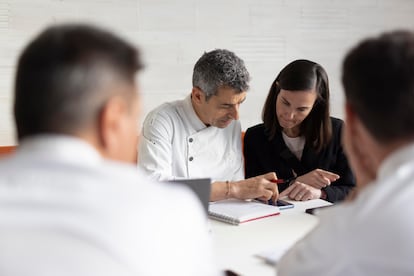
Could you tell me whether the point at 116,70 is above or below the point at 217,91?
above

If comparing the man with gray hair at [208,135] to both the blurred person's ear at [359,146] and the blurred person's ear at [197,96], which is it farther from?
the blurred person's ear at [359,146]

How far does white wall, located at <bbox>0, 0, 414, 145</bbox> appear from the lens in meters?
3.00

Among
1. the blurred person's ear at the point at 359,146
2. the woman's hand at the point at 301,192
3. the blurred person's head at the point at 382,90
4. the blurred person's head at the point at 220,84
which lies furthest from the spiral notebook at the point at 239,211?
the blurred person's head at the point at 382,90

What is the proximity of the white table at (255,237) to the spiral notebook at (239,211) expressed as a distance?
0.02 meters

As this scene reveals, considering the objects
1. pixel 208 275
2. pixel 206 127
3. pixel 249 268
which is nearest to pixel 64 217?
pixel 208 275

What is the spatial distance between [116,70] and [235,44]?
2.61 meters

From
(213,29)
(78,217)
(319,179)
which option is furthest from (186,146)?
(78,217)

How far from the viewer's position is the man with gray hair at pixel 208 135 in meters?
2.16

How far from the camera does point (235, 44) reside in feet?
11.4

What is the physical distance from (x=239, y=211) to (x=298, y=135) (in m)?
0.73

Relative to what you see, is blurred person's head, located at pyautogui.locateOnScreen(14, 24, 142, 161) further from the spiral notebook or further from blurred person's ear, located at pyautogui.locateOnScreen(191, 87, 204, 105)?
blurred person's ear, located at pyautogui.locateOnScreen(191, 87, 204, 105)

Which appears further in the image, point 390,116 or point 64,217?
point 390,116

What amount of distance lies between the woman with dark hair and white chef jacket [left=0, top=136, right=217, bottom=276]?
1518 mm

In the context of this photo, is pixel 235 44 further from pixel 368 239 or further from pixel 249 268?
pixel 368 239
